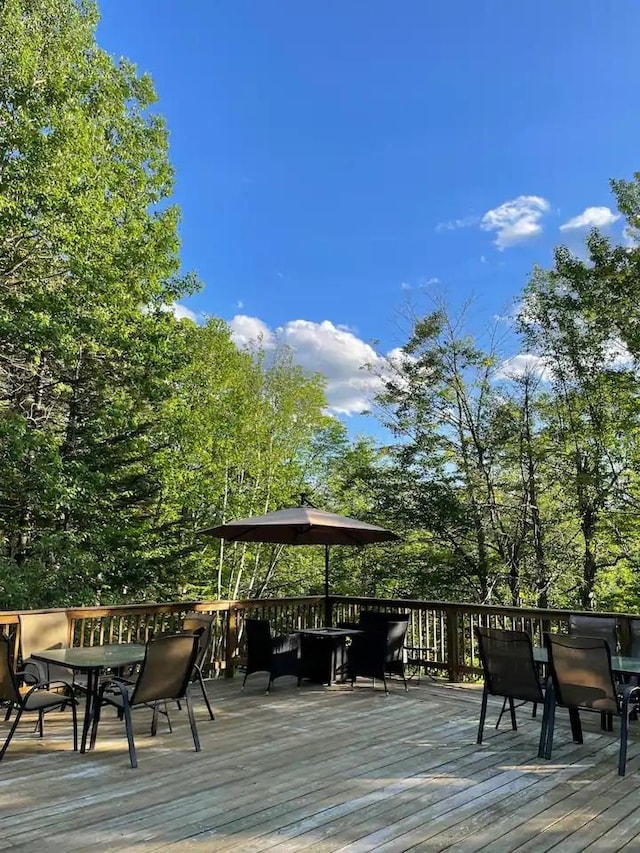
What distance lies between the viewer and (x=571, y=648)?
385cm

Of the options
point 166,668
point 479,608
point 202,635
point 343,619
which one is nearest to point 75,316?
point 343,619

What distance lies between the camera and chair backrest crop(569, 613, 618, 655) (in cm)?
515

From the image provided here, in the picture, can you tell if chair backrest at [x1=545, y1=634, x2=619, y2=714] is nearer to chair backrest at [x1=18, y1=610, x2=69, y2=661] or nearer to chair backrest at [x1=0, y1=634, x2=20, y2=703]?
chair backrest at [x1=0, y1=634, x2=20, y2=703]

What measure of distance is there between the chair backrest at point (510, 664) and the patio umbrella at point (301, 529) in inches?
83.7

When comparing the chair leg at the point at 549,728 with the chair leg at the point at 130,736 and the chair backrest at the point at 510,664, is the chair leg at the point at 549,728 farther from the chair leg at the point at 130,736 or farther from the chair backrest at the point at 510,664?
the chair leg at the point at 130,736

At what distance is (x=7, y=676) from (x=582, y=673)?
12.1 feet

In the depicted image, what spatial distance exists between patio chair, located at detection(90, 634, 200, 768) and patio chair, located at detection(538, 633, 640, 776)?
240 centimetres

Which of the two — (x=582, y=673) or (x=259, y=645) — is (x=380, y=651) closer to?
(x=259, y=645)

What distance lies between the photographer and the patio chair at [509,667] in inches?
162

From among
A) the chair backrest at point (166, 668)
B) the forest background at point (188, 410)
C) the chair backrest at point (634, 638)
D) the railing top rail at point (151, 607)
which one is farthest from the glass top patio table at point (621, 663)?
the forest background at point (188, 410)

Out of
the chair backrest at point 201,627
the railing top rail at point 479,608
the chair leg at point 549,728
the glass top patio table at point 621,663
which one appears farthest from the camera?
the railing top rail at point 479,608

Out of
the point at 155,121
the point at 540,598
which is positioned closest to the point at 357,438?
the point at 540,598

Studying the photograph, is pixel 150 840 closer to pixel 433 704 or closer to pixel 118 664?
pixel 118 664

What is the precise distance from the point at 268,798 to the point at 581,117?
38.4 ft
